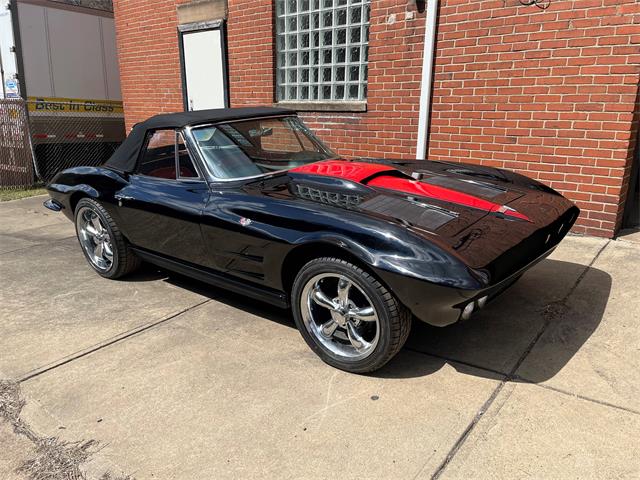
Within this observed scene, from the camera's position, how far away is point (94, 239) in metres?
4.56

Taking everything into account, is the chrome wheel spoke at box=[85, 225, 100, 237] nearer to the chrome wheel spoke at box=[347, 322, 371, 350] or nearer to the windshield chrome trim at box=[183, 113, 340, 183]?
the windshield chrome trim at box=[183, 113, 340, 183]

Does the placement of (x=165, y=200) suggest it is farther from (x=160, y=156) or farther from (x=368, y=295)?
(x=368, y=295)

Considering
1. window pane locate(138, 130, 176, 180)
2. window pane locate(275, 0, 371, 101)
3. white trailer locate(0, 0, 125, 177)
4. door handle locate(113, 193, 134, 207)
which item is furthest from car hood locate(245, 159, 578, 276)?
white trailer locate(0, 0, 125, 177)

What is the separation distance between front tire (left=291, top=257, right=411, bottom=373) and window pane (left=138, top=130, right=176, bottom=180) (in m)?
1.53

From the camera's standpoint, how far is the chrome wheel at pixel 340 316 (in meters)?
2.80

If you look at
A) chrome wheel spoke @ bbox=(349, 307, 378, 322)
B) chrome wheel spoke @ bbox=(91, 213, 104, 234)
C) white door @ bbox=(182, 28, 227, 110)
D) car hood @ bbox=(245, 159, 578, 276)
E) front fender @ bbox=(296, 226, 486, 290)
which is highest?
white door @ bbox=(182, 28, 227, 110)

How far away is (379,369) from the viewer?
9.53 feet

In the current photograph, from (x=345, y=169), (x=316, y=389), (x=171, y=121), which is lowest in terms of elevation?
(x=316, y=389)

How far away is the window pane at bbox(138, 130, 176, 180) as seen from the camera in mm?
3834

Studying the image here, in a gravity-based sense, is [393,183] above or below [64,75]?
below

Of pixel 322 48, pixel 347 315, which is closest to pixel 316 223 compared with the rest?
pixel 347 315

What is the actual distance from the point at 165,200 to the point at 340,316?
162 cm

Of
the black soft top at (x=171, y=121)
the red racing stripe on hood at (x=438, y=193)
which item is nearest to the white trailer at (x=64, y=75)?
the black soft top at (x=171, y=121)

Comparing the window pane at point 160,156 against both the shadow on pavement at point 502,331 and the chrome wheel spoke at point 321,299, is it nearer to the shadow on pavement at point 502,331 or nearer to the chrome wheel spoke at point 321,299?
the shadow on pavement at point 502,331
